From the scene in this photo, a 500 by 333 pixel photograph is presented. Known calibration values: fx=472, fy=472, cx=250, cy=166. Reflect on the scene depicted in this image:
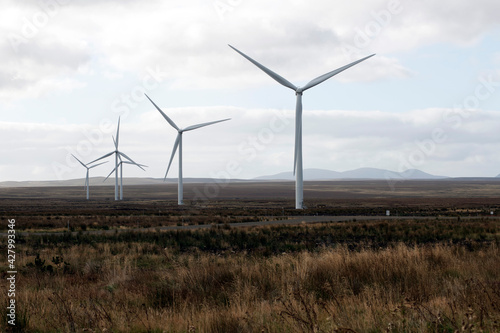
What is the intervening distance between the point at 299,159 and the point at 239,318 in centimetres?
6237

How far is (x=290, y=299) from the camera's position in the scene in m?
9.05

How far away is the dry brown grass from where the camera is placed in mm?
7215

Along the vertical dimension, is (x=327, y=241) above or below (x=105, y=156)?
below

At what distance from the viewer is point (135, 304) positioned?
32.7 ft

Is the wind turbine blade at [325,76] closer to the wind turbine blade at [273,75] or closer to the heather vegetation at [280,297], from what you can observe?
the wind turbine blade at [273,75]

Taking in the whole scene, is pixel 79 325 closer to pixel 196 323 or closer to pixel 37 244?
pixel 196 323

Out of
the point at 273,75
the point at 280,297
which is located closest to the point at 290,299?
the point at 280,297

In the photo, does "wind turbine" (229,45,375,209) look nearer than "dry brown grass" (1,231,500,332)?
No

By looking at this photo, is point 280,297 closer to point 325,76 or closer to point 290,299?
point 290,299

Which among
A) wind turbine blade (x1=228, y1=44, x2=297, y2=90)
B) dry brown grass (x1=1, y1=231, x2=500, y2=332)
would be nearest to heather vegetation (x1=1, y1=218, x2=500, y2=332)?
dry brown grass (x1=1, y1=231, x2=500, y2=332)

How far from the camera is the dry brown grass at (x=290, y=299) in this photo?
721 cm

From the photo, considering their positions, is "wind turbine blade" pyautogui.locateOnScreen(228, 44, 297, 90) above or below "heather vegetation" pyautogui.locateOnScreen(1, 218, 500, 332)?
above

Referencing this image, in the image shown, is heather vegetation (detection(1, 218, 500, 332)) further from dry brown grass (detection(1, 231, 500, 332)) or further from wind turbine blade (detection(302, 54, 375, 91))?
wind turbine blade (detection(302, 54, 375, 91))

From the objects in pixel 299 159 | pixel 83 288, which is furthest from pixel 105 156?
pixel 83 288
